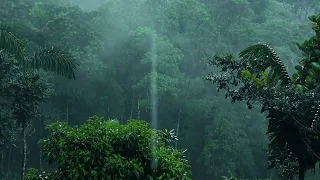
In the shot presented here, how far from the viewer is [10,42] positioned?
32.9ft

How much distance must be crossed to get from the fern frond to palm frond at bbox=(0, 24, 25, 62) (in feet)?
17.6

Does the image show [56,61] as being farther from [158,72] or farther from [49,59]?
[158,72]

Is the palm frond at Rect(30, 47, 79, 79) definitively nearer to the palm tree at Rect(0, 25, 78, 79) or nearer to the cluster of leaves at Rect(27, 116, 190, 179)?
the palm tree at Rect(0, 25, 78, 79)

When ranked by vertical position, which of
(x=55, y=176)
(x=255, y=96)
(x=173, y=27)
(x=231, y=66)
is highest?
(x=173, y=27)

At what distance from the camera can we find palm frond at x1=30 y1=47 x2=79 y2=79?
10.9 meters

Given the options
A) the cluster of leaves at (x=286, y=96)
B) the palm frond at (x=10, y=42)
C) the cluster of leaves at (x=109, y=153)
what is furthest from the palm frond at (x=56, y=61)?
the cluster of leaves at (x=109, y=153)

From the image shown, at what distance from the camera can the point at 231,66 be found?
7723 millimetres

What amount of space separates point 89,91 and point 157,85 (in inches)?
152

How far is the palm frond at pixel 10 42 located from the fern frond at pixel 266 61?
537 cm

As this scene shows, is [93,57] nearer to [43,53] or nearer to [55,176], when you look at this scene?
[43,53]

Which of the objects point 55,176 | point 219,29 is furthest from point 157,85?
point 55,176

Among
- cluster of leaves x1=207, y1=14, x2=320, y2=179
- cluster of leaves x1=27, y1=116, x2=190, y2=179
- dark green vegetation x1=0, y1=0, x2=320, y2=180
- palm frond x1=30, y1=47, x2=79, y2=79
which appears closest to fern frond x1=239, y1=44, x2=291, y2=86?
cluster of leaves x1=207, y1=14, x2=320, y2=179

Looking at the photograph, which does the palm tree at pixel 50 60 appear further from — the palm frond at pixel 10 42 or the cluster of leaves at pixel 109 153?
the cluster of leaves at pixel 109 153

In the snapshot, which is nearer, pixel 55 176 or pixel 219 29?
pixel 55 176
